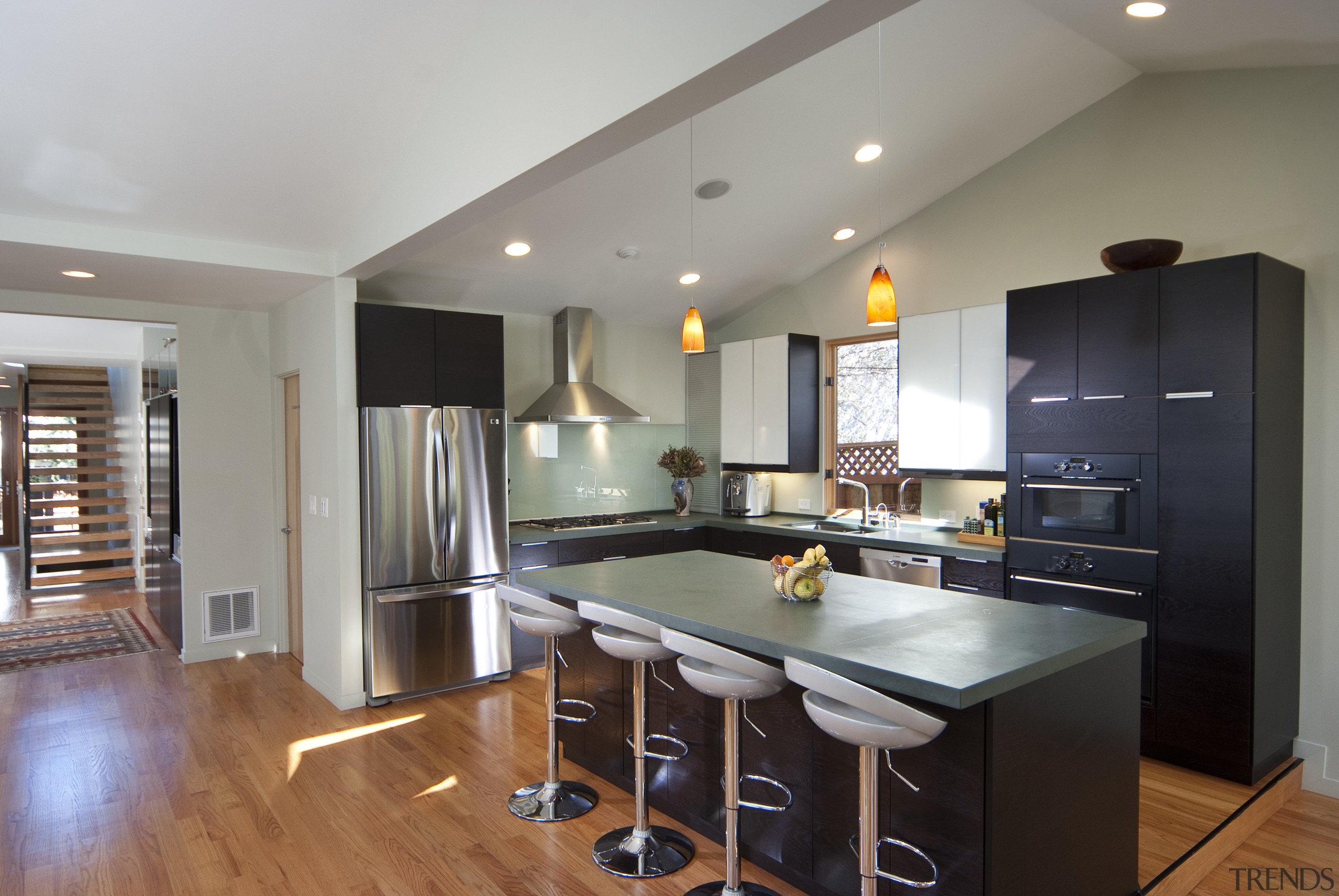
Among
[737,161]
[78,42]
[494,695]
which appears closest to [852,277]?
[737,161]

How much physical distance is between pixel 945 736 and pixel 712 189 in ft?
10.3

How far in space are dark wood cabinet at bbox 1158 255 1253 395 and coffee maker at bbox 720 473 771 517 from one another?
9.38 ft

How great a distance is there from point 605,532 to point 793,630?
298cm

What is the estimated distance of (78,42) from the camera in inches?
109

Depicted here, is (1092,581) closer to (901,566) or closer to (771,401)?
(901,566)

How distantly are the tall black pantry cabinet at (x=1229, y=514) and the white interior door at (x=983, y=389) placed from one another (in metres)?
Answer: 0.97

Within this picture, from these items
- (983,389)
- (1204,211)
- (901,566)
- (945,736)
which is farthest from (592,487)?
(945,736)

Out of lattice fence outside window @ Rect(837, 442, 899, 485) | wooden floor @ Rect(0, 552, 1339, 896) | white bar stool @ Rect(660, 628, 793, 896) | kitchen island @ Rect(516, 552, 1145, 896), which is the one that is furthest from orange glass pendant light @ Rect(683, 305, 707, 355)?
lattice fence outside window @ Rect(837, 442, 899, 485)

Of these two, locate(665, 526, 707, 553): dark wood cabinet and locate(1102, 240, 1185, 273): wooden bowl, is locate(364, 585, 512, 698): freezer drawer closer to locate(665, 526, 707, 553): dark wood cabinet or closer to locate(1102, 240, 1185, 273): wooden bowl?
locate(665, 526, 707, 553): dark wood cabinet

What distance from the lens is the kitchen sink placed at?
194 inches

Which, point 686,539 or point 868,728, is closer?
point 868,728

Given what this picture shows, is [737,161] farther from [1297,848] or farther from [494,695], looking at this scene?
[1297,848]

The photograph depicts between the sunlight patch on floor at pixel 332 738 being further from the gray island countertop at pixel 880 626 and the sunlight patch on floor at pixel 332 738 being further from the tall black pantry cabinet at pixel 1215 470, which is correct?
the tall black pantry cabinet at pixel 1215 470

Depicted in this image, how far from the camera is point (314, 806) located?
320 centimetres
